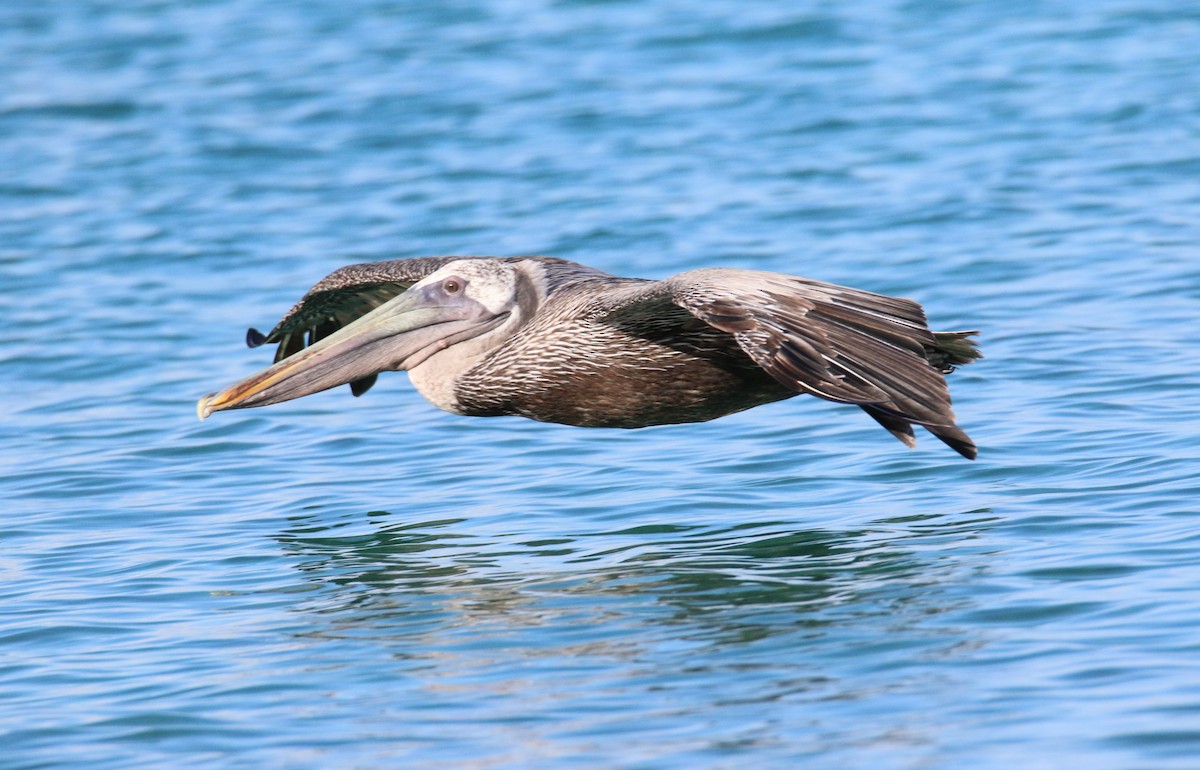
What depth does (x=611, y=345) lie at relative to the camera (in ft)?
25.1

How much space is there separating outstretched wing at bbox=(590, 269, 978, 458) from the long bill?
→ 3.66ft

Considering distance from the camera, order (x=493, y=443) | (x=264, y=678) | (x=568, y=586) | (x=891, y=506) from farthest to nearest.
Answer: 1. (x=493, y=443)
2. (x=891, y=506)
3. (x=568, y=586)
4. (x=264, y=678)

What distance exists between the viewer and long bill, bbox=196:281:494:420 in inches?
300

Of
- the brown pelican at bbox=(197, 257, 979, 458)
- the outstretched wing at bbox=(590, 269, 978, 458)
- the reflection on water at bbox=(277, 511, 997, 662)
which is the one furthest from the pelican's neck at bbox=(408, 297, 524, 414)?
the outstretched wing at bbox=(590, 269, 978, 458)

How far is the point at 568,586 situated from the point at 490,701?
3.74 feet

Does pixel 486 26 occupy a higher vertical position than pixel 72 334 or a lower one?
higher

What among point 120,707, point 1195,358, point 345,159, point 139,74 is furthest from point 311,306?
point 139,74

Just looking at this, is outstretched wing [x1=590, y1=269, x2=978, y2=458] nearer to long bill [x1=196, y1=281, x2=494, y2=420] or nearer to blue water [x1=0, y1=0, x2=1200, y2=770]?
blue water [x1=0, y1=0, x2=1200, y2=770]

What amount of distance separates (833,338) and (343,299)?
10.2ft

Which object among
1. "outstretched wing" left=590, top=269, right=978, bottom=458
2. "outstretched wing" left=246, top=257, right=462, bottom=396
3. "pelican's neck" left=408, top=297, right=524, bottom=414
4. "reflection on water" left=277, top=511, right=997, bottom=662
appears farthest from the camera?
"outstretched wing" left=246, top=257, right=462, bottom=396

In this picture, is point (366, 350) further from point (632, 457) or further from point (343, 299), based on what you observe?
point (632, 457)

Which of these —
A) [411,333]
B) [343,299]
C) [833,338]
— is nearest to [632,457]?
[411,333]

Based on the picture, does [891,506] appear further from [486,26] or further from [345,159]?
[486,26]

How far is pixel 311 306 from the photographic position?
8953mm
